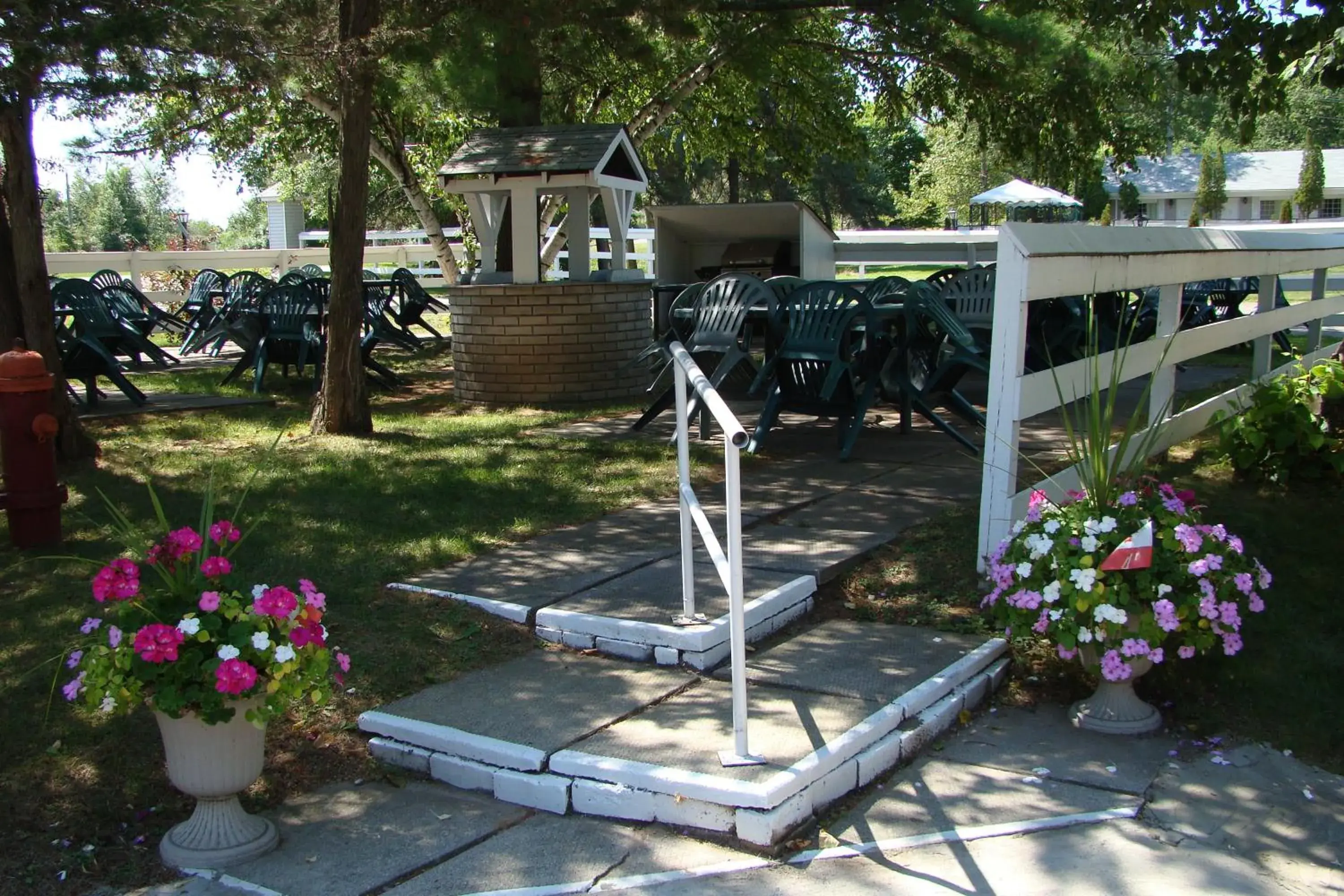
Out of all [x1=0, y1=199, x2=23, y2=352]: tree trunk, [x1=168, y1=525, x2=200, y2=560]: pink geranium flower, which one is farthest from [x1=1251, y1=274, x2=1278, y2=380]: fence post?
[x1=0, y1=199, x2=23, y2=352]: tree trunk

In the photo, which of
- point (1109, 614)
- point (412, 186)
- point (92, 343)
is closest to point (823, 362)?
point (1109, 614)

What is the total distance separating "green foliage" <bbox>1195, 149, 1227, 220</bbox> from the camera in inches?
1911

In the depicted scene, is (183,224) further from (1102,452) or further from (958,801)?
(958,801)

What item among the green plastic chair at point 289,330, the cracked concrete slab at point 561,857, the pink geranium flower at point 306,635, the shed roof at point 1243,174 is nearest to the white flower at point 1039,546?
the cracked concrete slab at point 561,857

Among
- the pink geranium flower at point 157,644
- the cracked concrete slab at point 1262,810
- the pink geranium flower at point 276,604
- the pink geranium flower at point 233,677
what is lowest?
the cracked concrete slab at point 1262,810

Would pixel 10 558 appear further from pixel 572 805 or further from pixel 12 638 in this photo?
pixel 572 805

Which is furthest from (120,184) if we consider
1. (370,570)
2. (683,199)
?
(370,570)

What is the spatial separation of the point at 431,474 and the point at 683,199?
36.4 meters

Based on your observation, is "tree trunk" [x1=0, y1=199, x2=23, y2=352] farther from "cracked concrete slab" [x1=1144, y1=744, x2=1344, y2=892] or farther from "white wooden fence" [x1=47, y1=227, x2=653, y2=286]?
"white wooden fence" [x1=47, y1=227, x2=653, y2=286]

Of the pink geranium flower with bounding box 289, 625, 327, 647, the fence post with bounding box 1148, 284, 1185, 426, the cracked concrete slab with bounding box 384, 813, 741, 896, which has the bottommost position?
the cracked concrete slab with bounding box 384, 813, 741, 896

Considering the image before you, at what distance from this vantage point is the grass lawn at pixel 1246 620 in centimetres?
416

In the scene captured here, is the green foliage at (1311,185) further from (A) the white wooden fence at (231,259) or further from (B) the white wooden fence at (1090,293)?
(B) the white wooden fence at (1090,293)

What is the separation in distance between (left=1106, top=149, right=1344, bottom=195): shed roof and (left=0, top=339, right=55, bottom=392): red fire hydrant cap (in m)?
51.1

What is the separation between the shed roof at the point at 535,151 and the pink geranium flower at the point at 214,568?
7843 mm
